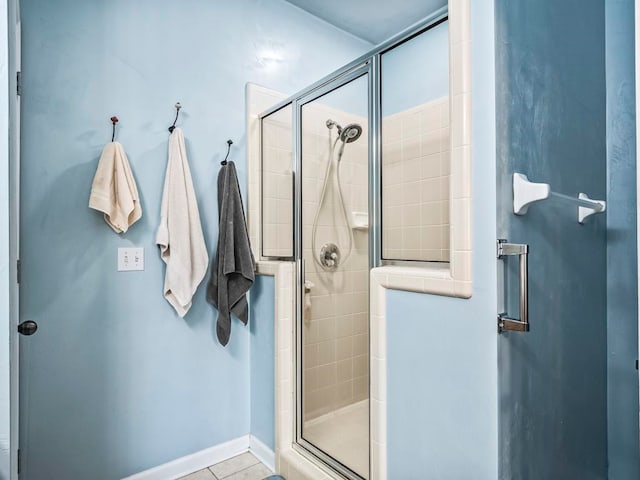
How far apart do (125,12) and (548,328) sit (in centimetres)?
214

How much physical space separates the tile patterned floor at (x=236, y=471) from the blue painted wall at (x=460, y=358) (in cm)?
89

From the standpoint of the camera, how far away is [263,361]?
6.49 feet

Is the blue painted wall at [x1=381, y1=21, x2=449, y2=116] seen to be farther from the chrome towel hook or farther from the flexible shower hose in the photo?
the chrome towel hook

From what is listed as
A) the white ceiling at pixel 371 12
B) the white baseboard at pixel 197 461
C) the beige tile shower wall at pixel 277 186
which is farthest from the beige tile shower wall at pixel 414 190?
the white baseboard at pixel 197 461

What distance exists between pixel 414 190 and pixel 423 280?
42 centimetres

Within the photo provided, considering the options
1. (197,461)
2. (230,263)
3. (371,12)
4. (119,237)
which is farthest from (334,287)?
(371,12)

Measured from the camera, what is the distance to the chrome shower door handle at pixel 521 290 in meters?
0.93

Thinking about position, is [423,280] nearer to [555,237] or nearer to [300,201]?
[555,237]

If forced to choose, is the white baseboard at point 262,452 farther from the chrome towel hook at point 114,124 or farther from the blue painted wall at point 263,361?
the chrome towel hook at point 114,124

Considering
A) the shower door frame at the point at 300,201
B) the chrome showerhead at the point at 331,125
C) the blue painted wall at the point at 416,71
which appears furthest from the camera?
the chrome showerhead at the point at 331,125

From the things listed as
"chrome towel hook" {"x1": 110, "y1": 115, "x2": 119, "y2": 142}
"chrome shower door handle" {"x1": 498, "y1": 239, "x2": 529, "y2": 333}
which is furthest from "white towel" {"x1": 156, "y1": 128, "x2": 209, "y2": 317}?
"chrome shower door handle" {"x1": 498, "y1": 239, "x2": 529, "y2": 333}

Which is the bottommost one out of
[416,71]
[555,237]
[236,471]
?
[236,471]

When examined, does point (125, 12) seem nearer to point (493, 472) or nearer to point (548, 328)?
point (548, 328)

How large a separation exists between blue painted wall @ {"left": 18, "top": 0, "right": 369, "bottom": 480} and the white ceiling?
1.70 ft
